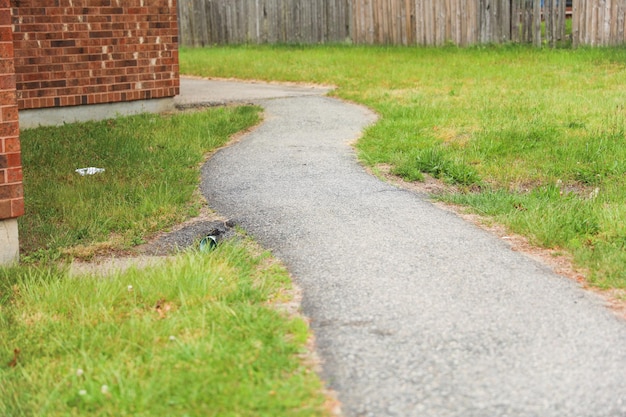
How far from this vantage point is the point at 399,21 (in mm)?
20578

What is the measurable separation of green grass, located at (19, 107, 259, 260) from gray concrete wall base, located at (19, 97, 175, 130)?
457 millimetres

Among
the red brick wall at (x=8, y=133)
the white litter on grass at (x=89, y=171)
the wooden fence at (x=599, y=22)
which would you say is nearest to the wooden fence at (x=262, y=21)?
the wooden fence at (x=599, y=22)

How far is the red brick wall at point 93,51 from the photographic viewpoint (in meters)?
11.1

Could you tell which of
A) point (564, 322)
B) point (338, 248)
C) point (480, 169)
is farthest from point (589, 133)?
point (564, 322)

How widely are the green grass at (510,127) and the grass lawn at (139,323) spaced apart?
206 cm

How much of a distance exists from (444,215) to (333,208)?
2.80 feet

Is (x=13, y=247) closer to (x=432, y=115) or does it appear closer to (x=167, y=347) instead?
(x=167, y=347)

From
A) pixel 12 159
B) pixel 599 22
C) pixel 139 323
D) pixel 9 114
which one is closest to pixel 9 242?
pixel 12 159

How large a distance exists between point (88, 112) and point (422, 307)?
25.6 ft

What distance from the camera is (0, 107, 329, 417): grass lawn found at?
13.3 ft

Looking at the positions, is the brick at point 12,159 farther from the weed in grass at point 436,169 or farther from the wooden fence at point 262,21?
the wooden fence at point 262,21

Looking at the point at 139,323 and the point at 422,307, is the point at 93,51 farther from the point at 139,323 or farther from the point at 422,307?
the point at 422,307

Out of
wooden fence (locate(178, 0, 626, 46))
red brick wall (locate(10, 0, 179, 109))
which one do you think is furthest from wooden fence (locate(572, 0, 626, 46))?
red brick wall (locate(10, 0, 179, 109))

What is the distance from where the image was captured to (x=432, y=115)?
11188 mm
